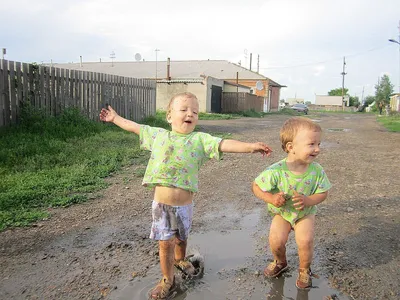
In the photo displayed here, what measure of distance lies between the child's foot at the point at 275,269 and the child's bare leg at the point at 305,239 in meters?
0.20

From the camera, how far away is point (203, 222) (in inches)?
162

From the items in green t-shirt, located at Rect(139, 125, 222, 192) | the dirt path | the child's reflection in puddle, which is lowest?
the child's reflection in puddle

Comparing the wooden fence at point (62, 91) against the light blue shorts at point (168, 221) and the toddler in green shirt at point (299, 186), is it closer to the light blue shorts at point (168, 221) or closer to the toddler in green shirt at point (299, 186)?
the light blue shorts at point (168, 221)

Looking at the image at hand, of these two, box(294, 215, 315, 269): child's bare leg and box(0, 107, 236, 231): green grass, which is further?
box(0, 107, 236, 231): green grass

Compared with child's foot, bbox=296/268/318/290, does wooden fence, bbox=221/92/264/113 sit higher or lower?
higher

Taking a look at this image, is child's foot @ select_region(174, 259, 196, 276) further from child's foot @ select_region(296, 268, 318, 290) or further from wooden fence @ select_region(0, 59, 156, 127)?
wooden fence @ select_region(0, 59, 156, 127)

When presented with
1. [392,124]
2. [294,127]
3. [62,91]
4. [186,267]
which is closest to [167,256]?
[186,267]

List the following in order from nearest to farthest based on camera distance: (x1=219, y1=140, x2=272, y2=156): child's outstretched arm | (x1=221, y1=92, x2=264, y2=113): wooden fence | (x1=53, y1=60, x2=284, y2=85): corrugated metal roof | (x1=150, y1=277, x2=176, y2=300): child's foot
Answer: (x1=219, y1=140, x2=272, y2=156): child's outstretched arm → (x1=150, y1=277, x2=176, y2=300): child's foot → (x1=221, y1=92, x2=264, y2=113): wooden fence → (x1=53, y1=60, x2=284, y2=85): corrugated metal roof

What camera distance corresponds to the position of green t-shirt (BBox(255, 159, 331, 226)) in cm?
273

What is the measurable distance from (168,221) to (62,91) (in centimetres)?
794

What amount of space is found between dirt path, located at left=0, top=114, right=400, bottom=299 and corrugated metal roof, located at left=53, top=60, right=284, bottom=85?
33.8 metres

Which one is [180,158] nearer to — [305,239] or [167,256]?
[167,256]

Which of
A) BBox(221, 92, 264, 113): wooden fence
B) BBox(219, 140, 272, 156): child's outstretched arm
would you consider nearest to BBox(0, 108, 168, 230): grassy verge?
BBox(219, 140, 272, 156): child's outstretched arm

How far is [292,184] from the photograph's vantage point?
2732 mm
